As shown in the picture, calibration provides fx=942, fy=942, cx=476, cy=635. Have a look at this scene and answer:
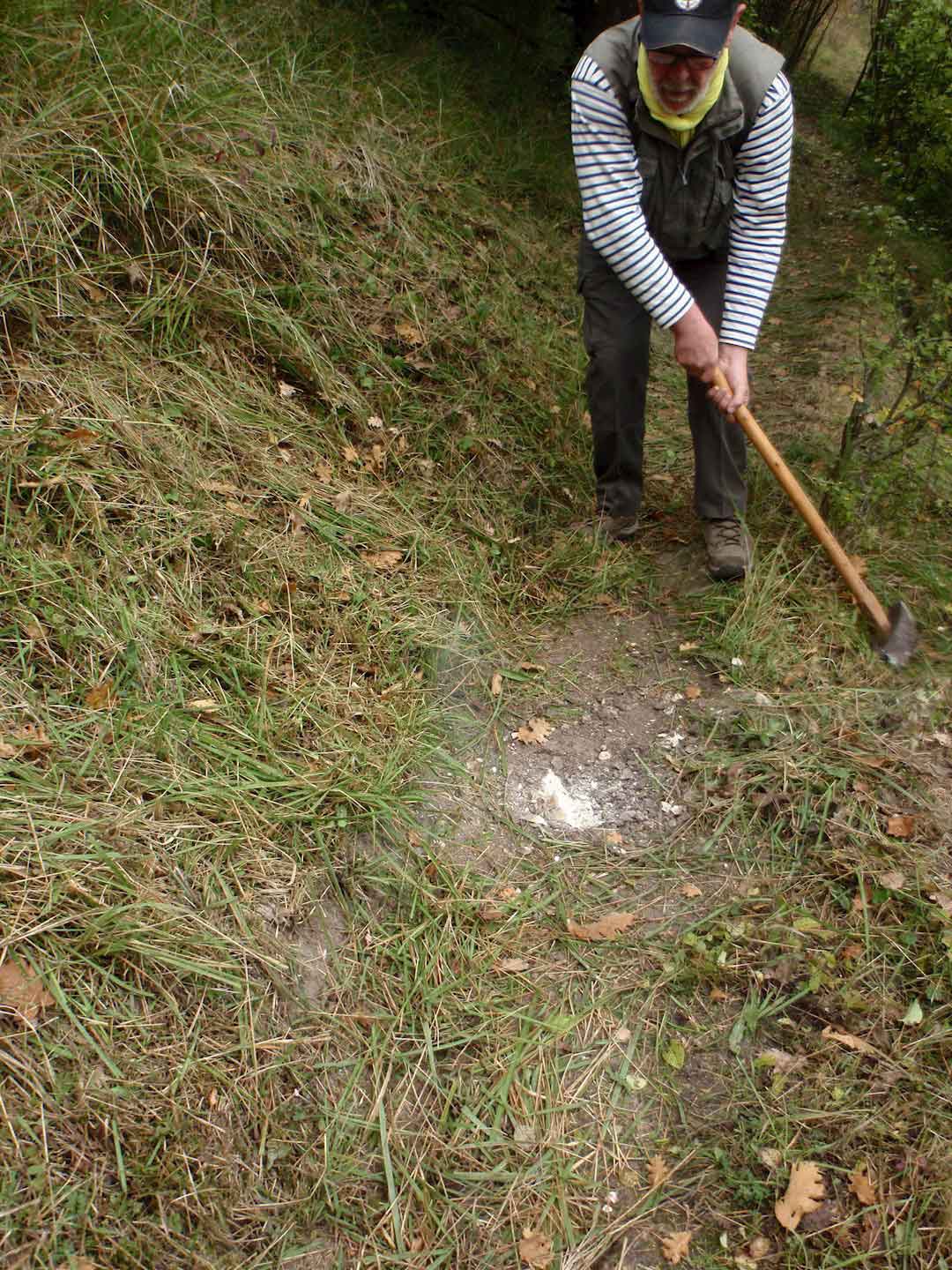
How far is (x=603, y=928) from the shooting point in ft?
8.98

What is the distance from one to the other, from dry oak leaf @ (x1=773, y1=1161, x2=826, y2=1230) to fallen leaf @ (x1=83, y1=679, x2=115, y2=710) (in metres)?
2.11

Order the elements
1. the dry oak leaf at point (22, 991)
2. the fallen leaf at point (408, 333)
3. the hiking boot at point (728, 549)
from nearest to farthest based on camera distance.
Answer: the dry oak leaf at point (22, 991), the hiking boot at point (728, 549), the fallen leaf at point (408, 333)

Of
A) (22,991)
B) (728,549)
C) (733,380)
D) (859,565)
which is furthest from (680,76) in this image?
(22,991)

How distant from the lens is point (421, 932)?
2.60 m

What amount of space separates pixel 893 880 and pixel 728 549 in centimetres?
146

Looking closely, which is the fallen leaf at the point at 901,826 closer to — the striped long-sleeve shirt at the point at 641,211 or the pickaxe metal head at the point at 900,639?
the pickaxe metal head at the point at 900,639

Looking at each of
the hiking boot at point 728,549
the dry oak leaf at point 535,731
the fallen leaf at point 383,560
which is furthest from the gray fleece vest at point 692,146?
the dry oak leaf at point 535,731

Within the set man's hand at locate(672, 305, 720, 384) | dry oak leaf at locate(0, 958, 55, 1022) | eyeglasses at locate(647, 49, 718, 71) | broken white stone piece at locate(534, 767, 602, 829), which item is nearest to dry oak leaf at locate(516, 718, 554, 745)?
broken white stone piece at locate(534, 767, 602, 829)

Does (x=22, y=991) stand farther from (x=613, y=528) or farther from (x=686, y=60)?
(x=686, y=60)

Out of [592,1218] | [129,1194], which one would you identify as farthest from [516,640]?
[129,1194]

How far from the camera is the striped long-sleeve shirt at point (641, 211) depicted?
304 cm

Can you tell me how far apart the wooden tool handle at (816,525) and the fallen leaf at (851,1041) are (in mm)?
1549

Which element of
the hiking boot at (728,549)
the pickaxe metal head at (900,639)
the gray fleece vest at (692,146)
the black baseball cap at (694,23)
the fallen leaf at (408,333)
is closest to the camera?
the black baseball cap at (694,23)

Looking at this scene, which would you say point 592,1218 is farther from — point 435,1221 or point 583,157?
point 583,157
